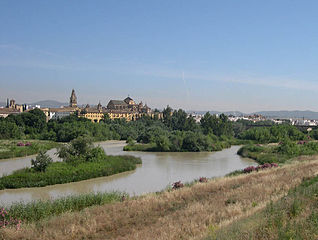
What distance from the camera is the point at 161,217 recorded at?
32.9ft

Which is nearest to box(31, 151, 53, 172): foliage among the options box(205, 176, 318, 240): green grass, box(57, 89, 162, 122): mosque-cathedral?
box(205, 176, 318, 240): green grass

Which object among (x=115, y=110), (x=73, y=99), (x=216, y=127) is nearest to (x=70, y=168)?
(x=216, y=127)

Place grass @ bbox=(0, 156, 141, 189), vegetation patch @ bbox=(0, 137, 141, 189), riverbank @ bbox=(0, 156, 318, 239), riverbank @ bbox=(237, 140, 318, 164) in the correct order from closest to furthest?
riverbank @ bbox=(0, 156, 318, 239), grass @ bbox=(0, 156, 141, 189), vegetation patch @ bbox=(0, 137, 141, 189), riverbank @ bbox=(237, 140, 318, 164)

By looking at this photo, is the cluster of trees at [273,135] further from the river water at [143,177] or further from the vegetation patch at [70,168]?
the vegetation patch at [70,168]

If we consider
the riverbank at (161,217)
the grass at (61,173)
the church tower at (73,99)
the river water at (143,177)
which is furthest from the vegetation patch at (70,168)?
the church tower at (73,99)

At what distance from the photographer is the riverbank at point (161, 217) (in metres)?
8.33

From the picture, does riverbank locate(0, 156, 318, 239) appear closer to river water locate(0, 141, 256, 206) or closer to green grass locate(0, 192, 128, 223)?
green grass locate(0, 192, 128, 223)

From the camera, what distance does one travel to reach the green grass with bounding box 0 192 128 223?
35.6 feet

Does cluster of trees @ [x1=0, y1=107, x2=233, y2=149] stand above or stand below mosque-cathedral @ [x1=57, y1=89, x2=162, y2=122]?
below

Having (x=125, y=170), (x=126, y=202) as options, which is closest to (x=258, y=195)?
(x=126, y=202)

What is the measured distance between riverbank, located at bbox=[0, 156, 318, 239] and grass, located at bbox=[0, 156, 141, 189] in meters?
7.97

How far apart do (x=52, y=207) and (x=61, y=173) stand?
8049 millimetres

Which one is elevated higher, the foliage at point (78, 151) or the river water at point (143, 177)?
the foliage at point (78, 151)

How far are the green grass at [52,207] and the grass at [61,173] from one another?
20.3 ft
